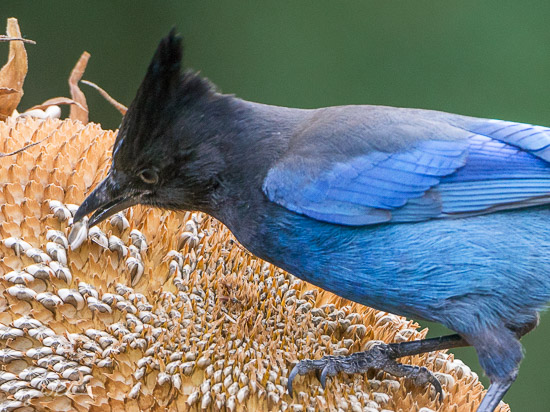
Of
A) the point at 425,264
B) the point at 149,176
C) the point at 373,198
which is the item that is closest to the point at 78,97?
the point at 149,176

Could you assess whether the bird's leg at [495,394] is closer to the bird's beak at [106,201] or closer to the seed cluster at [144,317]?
the seed cluster at [144,317]

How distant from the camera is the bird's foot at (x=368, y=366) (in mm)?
1769

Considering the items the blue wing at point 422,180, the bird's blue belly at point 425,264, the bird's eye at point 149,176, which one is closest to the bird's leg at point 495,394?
the bird's blue belly at point 425,264

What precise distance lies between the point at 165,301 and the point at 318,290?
0.40 metres

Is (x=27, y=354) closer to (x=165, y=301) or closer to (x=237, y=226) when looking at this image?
(x=165, y=301)

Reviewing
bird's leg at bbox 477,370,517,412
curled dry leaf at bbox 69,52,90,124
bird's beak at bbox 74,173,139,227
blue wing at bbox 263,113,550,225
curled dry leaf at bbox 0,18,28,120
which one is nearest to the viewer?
bird's beak at bbox 74,173,139,227

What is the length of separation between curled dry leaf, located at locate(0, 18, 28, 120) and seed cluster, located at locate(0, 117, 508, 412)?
0.96 ft

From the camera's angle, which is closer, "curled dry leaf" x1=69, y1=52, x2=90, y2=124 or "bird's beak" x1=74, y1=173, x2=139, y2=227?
"bird's beak" x1=74, y1=173, x2=139, y2=227

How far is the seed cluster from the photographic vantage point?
1692 millimetres

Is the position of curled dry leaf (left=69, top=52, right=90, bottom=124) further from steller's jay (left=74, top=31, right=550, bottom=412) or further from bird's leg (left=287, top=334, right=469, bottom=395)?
bird's leg (left=287, top=334, right=469, bottom=395)

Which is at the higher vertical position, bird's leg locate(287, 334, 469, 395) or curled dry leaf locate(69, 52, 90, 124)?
curled dry leaf locate(69, 52, 90, 124)

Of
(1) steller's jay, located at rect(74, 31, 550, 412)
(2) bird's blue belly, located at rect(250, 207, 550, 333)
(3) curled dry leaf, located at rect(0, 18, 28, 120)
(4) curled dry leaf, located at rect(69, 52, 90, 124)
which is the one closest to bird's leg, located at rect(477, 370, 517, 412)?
(1) steller's jay, located at rect(74, 31, 550, 412)

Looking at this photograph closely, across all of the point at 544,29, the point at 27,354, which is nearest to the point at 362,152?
the point at 27,354

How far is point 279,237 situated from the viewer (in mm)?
1990
